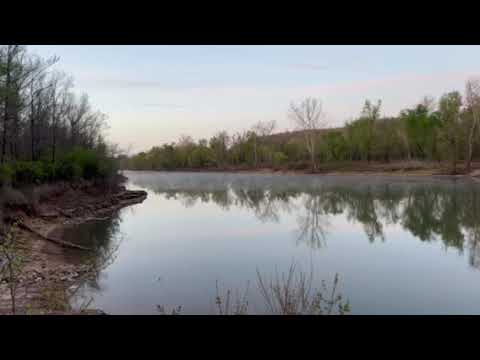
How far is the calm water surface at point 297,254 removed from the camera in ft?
18.2

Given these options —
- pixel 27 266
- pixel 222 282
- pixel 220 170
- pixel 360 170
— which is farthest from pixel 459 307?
pixel 220 170

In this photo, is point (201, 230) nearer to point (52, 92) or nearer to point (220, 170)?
point (52, 92)

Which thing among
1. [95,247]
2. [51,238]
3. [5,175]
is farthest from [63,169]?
[95,247]

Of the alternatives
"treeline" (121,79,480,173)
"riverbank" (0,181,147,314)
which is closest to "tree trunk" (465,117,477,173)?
"treeline" (121,79,480,173)

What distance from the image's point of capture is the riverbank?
4.87m

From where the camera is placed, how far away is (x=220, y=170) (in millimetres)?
70125

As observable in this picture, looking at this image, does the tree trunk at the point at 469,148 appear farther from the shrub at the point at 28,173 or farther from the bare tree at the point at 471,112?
the shrub at the point at 28,173

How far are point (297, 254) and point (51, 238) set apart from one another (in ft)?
23.8

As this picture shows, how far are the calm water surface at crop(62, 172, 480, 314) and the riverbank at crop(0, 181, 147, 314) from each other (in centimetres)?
62

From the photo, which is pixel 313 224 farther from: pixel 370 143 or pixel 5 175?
pixel 370 143

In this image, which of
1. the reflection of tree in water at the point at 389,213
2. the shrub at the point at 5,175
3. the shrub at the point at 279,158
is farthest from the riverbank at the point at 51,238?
the shrub at the point at 279,158

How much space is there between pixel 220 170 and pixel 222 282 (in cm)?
6400
